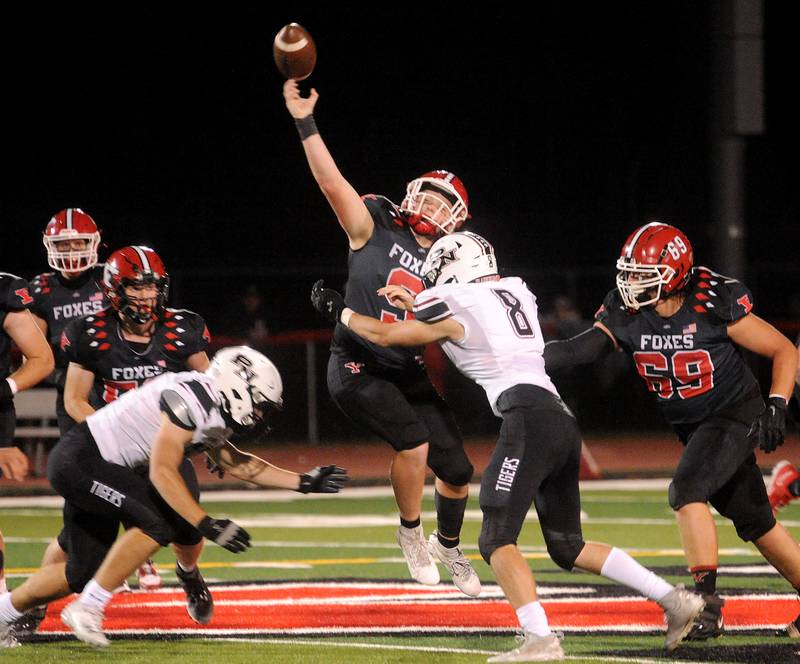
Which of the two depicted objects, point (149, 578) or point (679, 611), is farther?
point (149, 578)

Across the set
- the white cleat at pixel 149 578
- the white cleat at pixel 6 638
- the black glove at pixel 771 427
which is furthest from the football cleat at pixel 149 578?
the black glove at pixel 771 427

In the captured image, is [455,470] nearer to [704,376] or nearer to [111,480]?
[704,376]

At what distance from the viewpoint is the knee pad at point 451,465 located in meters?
7.47

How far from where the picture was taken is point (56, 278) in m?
8.77

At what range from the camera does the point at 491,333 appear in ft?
20.5

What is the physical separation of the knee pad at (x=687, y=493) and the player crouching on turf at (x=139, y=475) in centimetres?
148

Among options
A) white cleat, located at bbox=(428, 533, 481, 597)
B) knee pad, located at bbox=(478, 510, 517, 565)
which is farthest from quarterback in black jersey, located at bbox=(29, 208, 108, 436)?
knee pad, located at bbox=(478, 510, 517, 565)

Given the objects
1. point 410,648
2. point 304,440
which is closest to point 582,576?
point 410,648

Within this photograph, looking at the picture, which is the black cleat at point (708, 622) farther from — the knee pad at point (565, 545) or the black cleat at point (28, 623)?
the black cleat at point (28, 623)

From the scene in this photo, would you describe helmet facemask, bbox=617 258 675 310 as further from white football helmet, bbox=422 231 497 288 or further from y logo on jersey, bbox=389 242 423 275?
y logo on jersey, bbox=389 242 423 275

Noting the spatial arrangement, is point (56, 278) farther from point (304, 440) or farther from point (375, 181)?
point (375, 181)

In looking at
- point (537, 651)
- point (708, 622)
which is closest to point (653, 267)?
point (708, 622)

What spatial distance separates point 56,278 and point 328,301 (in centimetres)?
246

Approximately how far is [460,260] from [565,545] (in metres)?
1.26
